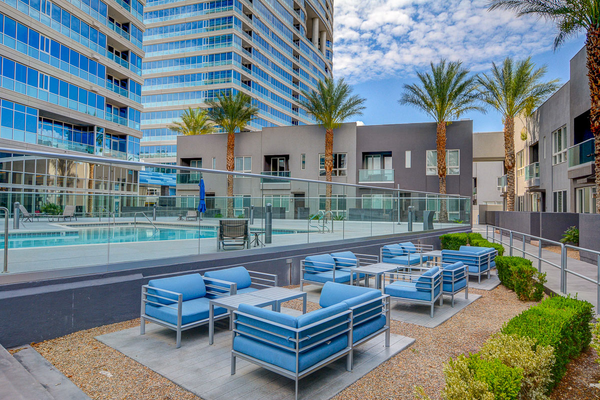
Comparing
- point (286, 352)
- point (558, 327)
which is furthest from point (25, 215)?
point (558, 327)

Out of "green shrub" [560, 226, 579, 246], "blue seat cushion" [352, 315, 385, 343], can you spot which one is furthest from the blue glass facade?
"green shrub" [560, 226, 579, 246]

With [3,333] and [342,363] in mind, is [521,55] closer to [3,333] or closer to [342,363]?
[342,363]

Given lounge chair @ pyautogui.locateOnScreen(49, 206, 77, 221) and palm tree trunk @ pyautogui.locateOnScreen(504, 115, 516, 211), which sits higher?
palm tree trunk @ pyautogui.locateOnScreen(504, 115, 516, 211)

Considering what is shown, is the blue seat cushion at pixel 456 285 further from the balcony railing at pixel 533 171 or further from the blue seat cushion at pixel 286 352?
the balcony railing at pixel 533 171

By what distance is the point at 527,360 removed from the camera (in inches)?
139

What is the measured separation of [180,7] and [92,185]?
193ft

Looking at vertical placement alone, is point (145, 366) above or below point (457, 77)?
below

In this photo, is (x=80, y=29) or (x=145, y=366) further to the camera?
(x=80, y=29)

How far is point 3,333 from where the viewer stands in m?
5.11

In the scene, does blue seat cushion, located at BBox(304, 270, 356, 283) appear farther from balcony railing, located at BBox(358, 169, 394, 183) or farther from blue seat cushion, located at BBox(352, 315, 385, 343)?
balcony railing, located at BBox(358, 169, 394, 183)

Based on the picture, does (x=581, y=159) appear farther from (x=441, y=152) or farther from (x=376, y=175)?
(x=376, y=175)

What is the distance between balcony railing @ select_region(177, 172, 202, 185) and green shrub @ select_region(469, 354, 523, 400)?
235 inches

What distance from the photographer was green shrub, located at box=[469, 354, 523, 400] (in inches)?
119

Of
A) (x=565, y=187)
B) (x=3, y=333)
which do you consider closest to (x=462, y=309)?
(x=3, y=333)
